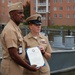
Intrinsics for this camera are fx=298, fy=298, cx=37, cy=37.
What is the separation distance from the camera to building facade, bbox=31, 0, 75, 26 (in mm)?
68562

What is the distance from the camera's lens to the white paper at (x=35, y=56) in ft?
11.0

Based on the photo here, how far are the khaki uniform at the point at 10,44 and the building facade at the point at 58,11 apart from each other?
65.4m

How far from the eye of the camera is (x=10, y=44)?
313 centimetres

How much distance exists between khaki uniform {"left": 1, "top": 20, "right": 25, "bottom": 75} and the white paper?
0.11 metres

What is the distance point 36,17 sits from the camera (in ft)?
11.8

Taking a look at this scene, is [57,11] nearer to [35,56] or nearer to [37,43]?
[37,43]

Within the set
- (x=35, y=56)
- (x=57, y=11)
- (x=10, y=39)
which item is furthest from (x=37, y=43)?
(x=57, y=11)

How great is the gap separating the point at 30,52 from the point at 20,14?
0.44 m

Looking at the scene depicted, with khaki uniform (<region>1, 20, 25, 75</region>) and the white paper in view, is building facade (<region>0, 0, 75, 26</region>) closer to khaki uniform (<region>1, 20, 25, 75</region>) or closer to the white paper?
the white paper

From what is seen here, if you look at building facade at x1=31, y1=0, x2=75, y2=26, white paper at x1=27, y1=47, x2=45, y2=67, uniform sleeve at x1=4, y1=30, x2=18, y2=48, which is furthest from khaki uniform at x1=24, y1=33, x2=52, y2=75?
building facade at x1=31, y1=0, x2=75, y2=26

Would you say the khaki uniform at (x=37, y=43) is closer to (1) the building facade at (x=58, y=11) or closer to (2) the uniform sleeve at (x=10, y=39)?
(2) the uniform sleeve at (x=10, y=39)

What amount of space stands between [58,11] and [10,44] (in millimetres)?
66415

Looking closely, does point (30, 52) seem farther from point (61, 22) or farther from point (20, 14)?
point (61, 22)

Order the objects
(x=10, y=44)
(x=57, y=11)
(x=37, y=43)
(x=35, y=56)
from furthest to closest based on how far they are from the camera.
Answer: (x=57, y=11)
(x=37, y=43)
(x=35, y=56)
(x=10, y=44)
